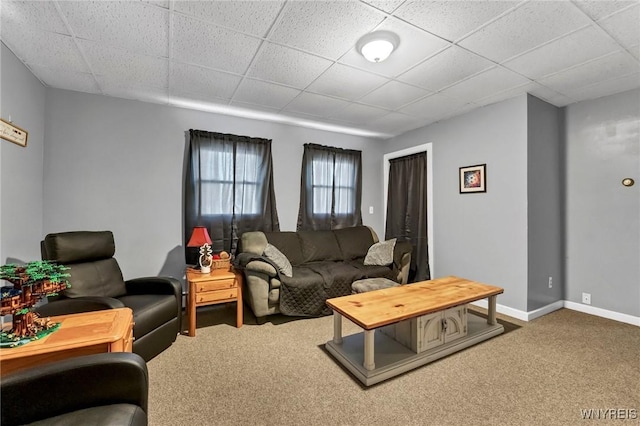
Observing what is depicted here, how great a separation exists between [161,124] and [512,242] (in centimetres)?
450

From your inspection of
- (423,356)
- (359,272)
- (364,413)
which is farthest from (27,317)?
(359,272)

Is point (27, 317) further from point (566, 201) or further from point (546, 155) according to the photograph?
point (566, 201)

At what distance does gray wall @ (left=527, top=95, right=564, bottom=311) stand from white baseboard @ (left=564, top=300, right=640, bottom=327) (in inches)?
6.0

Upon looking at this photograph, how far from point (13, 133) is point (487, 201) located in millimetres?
4861

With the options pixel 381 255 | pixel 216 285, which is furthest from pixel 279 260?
pixel 381 255

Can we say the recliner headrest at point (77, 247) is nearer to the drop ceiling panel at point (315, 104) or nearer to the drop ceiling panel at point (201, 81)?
the drop ceiling panel at point (201, 81)

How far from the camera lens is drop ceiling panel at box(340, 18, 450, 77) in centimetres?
206

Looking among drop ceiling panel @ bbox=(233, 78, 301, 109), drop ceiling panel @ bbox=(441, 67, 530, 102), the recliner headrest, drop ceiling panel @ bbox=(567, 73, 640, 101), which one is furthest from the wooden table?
drop ceiling panel @ bbox=(567, 73, 640, 101)

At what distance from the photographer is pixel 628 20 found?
1965mm

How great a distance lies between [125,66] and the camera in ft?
8.54

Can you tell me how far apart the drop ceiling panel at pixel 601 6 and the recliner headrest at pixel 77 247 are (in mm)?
4113

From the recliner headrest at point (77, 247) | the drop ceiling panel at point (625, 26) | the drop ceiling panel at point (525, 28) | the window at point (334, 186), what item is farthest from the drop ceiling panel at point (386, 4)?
the recliner headrest at point (77, 247)

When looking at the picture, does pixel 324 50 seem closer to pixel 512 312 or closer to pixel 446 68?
pixel 446 68

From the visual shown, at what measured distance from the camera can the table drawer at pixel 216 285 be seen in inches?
113
